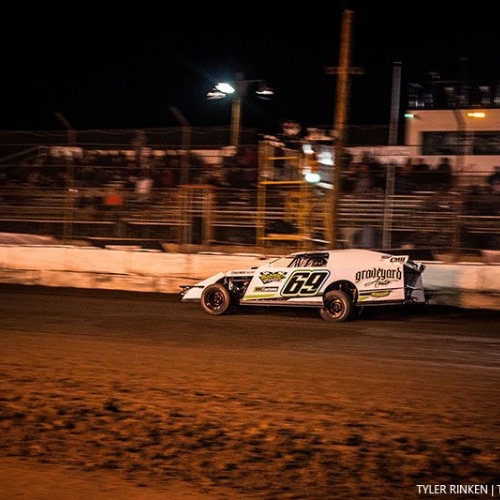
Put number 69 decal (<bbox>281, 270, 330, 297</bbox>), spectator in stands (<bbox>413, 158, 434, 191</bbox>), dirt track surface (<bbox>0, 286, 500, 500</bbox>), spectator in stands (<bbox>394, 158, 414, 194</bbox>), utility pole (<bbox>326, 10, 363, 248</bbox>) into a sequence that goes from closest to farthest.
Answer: dirt track surface (<bbox>0, 286, 500, 500</bbox>) → number 69 decal (<bbox>281, 270, 330, 297</bbox>) → utility pole (<bbox>326, 10, 363, 248</bbox>) → spectator in stands (<bbox>413, 158, 434, 191</bbox>) → spectator in stands (<bbox>394, 158, 414, 194</bbox>)

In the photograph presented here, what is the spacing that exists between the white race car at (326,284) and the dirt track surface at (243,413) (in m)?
1.68

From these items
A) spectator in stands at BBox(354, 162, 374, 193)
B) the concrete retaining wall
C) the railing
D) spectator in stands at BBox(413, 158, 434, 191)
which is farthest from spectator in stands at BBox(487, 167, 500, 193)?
spectator in stands at BBox(354, 162, 374, 193)

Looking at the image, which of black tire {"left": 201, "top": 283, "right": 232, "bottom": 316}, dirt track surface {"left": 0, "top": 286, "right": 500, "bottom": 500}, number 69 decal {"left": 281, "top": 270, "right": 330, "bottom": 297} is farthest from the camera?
black tire {"left": 201, "top": 283, "right": 232, "bottom": 316}

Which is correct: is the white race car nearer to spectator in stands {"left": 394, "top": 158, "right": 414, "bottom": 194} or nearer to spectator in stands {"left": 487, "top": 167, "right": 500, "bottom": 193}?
spectator in stands {"left": 487, "top": 167, "right": 500, "bottom": 193}

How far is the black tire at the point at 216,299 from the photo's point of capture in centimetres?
1684

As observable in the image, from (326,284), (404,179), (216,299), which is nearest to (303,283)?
(326,284)

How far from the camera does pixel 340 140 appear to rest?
19156 mm

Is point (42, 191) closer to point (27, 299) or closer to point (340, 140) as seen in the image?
point (27, 299)

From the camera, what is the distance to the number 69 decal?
16.2 meters

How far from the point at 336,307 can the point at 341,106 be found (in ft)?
17.1

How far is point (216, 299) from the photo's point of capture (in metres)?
17.0

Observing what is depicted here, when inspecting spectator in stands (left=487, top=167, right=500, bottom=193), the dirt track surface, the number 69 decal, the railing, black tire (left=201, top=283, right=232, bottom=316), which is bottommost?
the dirt track surface

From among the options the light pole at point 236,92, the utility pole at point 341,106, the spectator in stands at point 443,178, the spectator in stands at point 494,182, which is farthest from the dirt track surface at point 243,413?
the light pole at point 236,92

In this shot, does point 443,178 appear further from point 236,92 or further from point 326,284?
point 236,92
